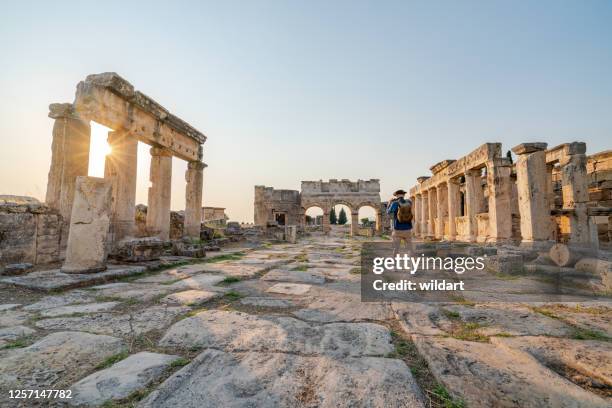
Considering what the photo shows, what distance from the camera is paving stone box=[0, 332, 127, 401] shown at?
141 centimetres

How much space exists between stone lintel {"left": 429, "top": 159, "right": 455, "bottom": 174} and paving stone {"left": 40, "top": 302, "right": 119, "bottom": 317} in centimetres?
1355

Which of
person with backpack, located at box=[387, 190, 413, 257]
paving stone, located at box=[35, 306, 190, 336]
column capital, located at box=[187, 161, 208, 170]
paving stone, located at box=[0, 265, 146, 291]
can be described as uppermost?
column capital, located at box=[187, 161, 208, 170]

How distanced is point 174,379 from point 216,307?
140 cm

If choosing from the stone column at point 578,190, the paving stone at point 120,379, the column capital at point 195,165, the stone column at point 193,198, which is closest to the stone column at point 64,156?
the stone column at point 193,198

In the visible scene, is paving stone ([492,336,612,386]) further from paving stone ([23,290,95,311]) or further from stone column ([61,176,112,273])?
stone column ([61,176,112,273])

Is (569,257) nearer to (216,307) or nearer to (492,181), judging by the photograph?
(492,181)

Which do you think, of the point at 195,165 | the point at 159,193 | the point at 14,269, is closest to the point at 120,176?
the point at 159,193

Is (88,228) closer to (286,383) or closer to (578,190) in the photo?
(286,383)

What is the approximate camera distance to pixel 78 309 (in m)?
2.64

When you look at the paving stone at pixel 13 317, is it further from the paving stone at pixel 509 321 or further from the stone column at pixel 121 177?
the stone column at pixel 121 177

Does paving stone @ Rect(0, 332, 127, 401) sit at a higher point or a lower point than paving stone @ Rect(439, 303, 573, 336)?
higher

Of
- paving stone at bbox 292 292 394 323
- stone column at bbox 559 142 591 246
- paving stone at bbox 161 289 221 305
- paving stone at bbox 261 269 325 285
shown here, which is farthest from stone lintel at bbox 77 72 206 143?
stone column at bbox 559 142 591 246

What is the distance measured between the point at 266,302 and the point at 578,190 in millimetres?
9321

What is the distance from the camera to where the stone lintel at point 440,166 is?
1296 cm
